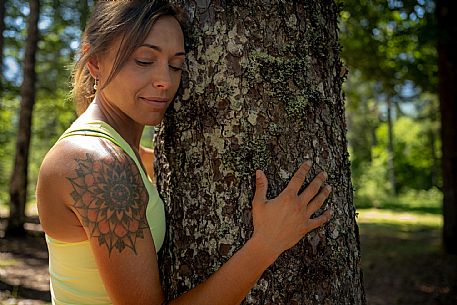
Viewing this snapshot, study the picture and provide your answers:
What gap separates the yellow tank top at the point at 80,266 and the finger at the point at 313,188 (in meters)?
0.56

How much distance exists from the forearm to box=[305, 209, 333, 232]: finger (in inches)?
6.6

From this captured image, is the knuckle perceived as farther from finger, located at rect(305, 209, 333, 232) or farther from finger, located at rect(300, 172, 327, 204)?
finger, located at rect(305, 209, 333, 232)

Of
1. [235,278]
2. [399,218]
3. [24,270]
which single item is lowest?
[399,218]

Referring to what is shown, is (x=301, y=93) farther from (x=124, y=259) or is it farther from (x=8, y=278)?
(x=8, y=278)

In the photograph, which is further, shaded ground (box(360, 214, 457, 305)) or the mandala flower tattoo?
shaded ground (box(360, 214, 457, 305))

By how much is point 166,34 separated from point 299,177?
2.30 feet

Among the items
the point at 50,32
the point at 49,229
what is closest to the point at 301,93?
the point at 49,229

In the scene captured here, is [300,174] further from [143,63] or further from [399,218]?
[399,218]

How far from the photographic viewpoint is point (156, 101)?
1935 mm

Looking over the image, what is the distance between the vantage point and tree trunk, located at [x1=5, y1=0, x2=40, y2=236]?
10852 millimetres

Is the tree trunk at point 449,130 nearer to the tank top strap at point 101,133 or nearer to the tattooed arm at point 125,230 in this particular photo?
the tattooed arm at point 125,230

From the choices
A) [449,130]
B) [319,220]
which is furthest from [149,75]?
[449,130]

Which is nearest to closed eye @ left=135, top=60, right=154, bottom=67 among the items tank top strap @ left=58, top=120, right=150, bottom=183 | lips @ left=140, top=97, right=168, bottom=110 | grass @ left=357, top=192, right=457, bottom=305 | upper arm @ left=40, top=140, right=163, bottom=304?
lips @ left=140, top=97, right=168, bottom=110

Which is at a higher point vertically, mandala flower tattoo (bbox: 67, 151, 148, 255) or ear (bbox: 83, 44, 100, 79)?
ear (bbox: 83, 44, 100, 79)
